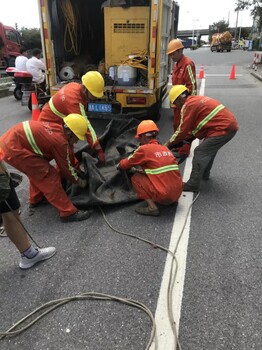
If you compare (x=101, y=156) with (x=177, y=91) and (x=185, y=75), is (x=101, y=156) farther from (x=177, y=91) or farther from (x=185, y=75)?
(x=185, y=75)

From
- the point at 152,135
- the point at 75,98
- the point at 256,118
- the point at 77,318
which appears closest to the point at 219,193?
the point at 152,135

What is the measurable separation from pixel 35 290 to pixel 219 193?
2.45m

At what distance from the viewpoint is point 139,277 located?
97.8 inches

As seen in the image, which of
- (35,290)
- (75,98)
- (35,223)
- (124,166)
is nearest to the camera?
(35,290)

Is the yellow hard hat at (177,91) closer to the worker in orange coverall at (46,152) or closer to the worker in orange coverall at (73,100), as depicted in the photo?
the worker in orange coverall at (73,100)

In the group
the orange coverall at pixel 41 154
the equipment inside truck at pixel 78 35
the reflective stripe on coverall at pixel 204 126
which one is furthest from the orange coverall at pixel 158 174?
the equipment inside truck at pixel 78 35

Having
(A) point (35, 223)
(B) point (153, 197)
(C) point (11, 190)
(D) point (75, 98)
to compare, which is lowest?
(A) point (35, 223)

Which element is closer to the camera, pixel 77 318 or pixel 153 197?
pixel 77 318

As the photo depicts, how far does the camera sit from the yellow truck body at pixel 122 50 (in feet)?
19.0

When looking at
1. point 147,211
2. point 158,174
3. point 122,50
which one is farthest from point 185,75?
point 147,211

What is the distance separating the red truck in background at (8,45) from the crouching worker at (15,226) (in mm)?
19476

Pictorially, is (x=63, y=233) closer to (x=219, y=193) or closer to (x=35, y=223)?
(x=35, y=223)

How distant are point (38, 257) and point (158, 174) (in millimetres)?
1451

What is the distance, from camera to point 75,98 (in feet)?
12.5
